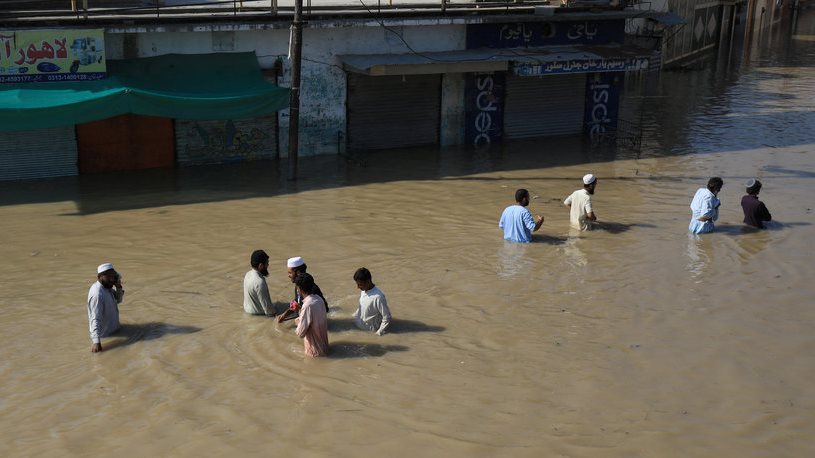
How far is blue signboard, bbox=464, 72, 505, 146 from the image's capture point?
67.3 ft

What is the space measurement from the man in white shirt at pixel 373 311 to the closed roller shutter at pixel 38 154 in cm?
955

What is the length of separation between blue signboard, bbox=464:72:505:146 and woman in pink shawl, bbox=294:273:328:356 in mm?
12143

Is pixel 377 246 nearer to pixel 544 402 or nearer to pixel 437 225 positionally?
pixel 437 225

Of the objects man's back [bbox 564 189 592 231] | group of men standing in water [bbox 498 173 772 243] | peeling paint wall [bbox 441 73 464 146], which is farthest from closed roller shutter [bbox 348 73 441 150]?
man's back [bbox 564 189 592 231]

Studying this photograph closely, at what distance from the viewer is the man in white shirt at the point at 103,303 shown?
9.28 meters

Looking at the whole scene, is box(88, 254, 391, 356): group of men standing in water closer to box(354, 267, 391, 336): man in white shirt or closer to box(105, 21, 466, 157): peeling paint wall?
box(354, 267, 391, 336): man in white shirt

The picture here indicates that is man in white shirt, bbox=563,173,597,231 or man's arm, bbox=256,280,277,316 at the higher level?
man in white shirt, bbox=563,173,597,231

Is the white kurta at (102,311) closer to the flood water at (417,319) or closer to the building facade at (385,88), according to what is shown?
the flood water at (417,319)

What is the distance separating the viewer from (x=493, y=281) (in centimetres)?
1171

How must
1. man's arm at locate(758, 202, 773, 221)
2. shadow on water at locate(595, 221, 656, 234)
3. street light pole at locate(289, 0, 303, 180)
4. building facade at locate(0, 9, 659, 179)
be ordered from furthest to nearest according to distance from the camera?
building facade at locate(0, 9, 659, 179), street light pole at locate(289, 0, 303, 180), shadow on water at locate(595, 221, 656, 234), man's arm at locate(758, 202, 773, 221)

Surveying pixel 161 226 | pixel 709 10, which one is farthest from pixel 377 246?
pixel 709 10

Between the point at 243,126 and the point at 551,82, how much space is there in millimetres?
7784

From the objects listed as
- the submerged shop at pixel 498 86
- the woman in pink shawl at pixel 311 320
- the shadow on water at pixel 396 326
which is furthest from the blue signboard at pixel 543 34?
the woman in pink shawl at pixel 311 320

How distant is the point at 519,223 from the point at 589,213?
118cm
